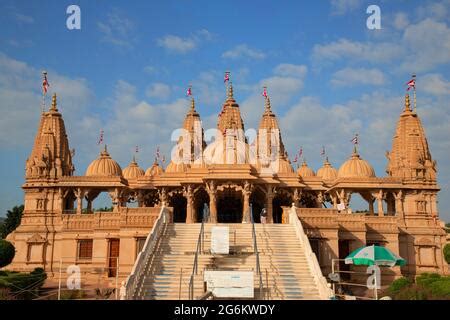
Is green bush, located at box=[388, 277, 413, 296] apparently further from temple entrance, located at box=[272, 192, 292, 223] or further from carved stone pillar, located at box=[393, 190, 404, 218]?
temple entrance, located at box=[272, 192, 292, 223]

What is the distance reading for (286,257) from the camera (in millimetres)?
24234

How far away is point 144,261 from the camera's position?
73.6 feet

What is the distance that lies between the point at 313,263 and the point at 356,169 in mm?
17934

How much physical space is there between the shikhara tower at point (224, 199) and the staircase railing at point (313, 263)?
1.86m

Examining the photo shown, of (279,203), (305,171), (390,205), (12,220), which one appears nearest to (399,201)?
(390,205)

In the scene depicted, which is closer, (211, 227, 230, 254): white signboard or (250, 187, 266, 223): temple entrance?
(211, 227, 230, 254): white signboard

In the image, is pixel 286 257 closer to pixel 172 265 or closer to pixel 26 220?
pixel 172 265

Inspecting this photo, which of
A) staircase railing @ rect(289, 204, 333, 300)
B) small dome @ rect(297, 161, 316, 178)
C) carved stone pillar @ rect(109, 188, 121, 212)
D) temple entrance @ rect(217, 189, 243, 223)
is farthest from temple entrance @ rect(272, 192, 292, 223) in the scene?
carved stone pillar @ rect(109, 188, 121, 212)

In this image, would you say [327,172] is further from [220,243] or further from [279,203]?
[220,243]

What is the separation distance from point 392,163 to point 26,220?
29868 millimetres

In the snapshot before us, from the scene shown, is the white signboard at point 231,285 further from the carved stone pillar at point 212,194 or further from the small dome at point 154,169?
the small dome at point 154,169

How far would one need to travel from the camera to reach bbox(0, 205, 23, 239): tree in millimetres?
57750

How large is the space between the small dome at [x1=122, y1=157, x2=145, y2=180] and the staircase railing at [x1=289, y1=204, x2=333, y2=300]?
21015 mm
